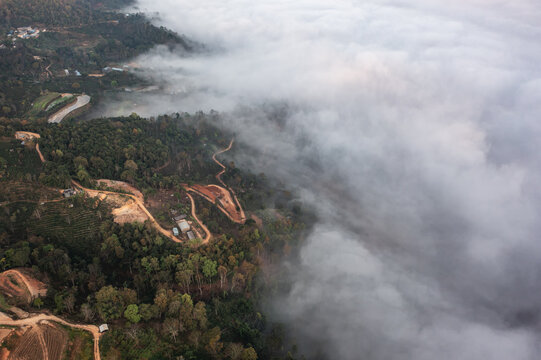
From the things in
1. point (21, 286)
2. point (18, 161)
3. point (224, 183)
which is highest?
point (18, 161)

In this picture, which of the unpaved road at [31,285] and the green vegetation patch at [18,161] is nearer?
the unpaved road at [31,285]

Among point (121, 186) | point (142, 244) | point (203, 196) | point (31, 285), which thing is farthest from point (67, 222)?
point (203, 196)

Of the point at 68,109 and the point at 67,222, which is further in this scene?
the point at 68,109

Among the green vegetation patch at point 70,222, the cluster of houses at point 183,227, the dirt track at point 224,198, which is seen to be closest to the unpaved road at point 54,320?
the green vegetation patch at point 70,222

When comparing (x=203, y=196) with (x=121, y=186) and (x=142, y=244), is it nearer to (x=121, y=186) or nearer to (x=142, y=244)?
(x=121, y=186)

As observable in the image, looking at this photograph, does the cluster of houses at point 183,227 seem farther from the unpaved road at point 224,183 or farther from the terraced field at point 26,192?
the terraced field at point 26,192

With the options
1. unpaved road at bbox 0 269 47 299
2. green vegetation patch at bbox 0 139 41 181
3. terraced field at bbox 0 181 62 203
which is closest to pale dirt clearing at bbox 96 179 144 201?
terraced field at bbox 0 181 62 203
